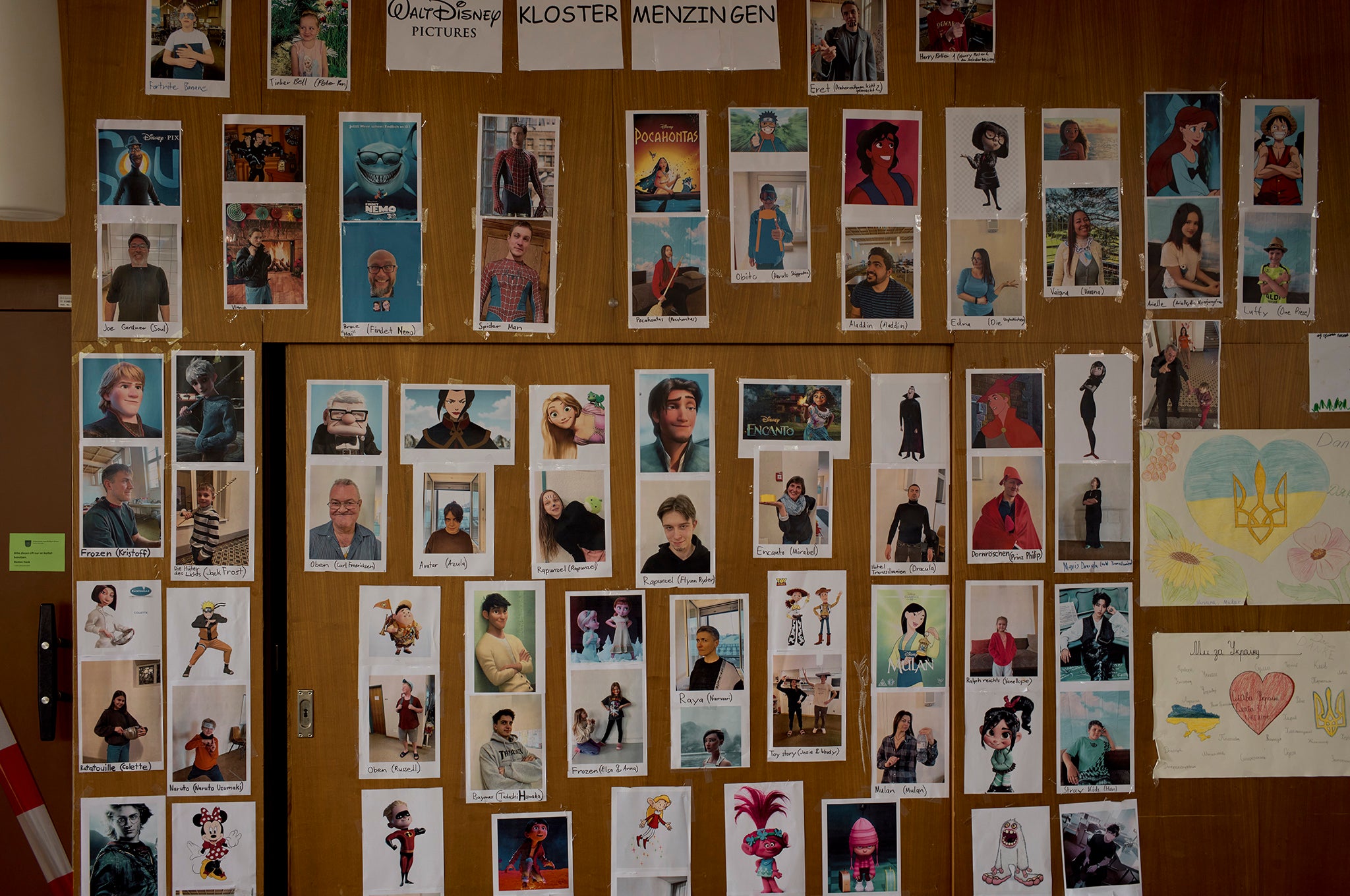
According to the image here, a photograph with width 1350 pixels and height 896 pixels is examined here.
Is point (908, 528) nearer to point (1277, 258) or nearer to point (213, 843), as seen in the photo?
point (1277, 258)

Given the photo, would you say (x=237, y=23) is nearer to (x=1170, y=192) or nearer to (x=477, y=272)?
(x=477, y=272)

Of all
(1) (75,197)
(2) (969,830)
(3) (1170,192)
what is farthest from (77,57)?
(2) (969,830)

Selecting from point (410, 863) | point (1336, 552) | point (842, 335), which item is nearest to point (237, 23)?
point (842, 335)

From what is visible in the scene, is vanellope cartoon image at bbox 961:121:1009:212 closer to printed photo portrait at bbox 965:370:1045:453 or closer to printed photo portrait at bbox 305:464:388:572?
printed photo portrait at bbox 965:370:1045:453

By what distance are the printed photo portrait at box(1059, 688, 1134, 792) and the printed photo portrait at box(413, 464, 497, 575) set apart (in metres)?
1.73

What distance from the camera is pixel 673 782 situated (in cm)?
244

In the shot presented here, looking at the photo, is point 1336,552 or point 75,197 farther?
point 1336,552

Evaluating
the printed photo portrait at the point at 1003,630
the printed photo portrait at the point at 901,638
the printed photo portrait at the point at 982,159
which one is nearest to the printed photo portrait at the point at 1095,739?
the printed photo portrait at the point at 1003,630

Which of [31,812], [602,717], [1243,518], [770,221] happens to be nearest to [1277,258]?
[1243,518]

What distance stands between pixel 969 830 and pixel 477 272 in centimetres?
209

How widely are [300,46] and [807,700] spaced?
2284 mm

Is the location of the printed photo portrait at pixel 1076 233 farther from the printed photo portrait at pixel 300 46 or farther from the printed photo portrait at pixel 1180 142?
the printed photo portrait at pixel 300 46

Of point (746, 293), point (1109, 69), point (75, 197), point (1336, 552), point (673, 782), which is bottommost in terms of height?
point (673, 782)

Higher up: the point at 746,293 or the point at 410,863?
the point at 746,293
